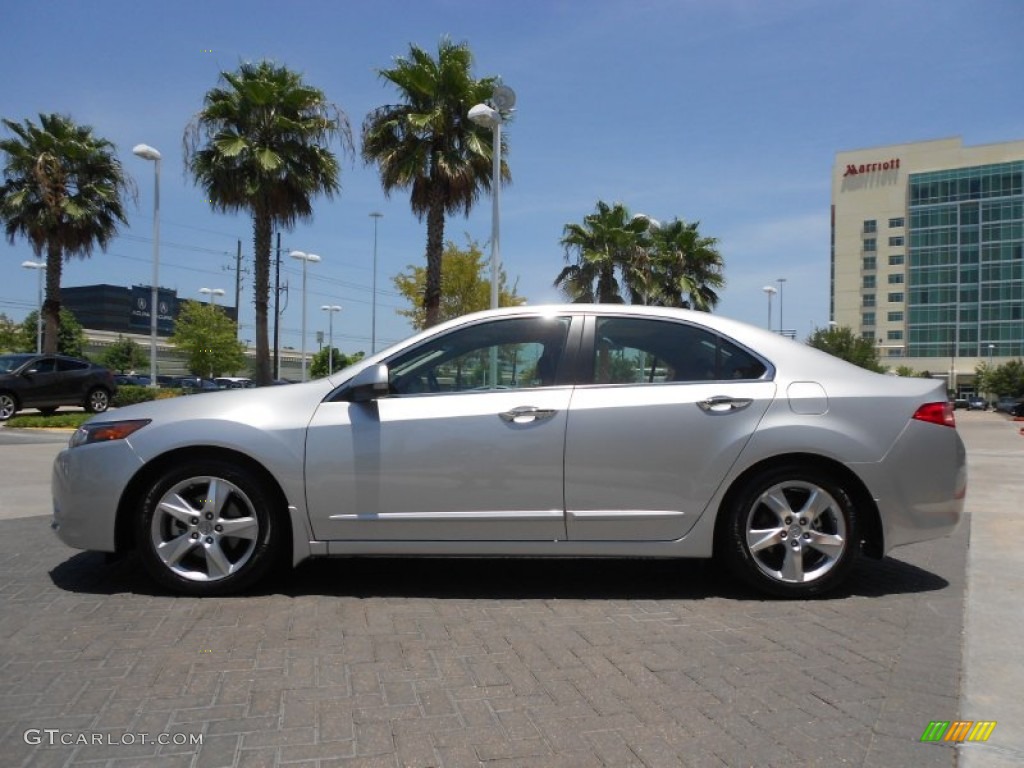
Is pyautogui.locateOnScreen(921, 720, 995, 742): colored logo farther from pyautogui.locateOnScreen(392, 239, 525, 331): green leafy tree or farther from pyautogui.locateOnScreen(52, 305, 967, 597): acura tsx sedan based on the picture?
pyautogui.locateOnScreen(392, 239, 525, 331): green leafy tree

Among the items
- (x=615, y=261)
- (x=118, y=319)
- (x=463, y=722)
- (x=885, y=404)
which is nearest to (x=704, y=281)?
(x=615, y=261)

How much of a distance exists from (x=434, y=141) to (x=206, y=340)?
3746 cm

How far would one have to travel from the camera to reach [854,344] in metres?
64.2

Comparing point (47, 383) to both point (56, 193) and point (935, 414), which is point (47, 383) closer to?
point (56, 193)

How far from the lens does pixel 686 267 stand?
111 feet

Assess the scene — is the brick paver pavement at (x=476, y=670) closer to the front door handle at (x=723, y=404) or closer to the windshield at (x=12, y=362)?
the front door handle at (x=723, y=404)

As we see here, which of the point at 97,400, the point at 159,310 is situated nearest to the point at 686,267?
the point at 97,400

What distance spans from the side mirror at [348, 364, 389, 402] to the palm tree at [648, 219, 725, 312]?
29.1 m

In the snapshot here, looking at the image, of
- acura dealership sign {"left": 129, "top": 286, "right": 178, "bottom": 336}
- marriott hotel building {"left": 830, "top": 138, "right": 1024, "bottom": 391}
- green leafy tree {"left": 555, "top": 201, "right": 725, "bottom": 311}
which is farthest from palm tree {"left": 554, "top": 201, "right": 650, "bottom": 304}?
marriott hotel building {"left": 830, "top": 138, "right": 1024, "bottom": 391}

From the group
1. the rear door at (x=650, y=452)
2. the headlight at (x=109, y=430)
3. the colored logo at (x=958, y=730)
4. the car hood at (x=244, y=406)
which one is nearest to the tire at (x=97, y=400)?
the headlight at (x=109, y=430)

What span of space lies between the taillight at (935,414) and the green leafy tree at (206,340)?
5318cm

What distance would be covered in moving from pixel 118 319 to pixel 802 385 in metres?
116

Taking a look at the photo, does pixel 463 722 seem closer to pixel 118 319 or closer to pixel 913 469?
pixel 913 469

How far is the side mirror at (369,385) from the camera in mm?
4275
